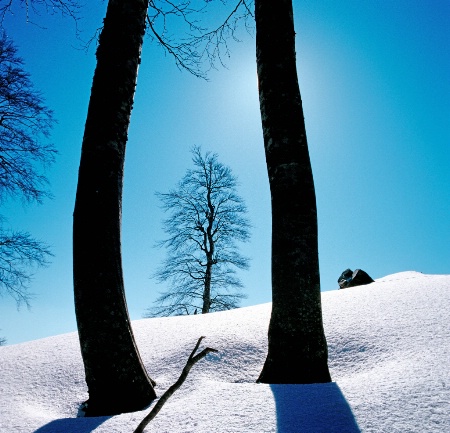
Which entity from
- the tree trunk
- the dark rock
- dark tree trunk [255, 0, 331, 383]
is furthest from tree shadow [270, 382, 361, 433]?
the tree trunk

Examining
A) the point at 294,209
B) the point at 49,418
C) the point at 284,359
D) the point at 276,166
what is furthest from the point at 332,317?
the point at 49,418

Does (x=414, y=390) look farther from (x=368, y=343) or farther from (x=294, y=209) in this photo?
(x=294, y=209)

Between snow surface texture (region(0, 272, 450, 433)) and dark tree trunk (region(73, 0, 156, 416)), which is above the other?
dark tree trunk (region(73, 0, 156, 416))

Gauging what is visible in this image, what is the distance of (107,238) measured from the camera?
206 centimetres


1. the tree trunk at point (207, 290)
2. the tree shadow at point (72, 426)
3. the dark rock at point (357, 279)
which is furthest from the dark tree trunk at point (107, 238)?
the tree trunk at point (207, 290)

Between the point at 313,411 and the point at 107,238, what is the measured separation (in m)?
1.52

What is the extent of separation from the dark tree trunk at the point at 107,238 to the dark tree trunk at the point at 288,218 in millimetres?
918

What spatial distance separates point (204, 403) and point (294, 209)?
4.47 feet

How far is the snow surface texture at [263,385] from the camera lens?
1.30m

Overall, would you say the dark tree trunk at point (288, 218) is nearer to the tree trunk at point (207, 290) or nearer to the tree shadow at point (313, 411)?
the tree shadow at point (313, 411)


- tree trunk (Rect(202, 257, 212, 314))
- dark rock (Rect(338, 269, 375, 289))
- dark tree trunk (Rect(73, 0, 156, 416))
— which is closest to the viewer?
dark tree trunk (Rect(73, 0, 156, 416))

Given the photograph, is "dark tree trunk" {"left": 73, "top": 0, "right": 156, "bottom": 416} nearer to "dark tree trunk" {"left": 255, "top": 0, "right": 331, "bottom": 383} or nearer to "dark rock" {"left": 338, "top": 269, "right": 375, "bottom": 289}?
"dark tree trunk" {"left": 255, "top": 0, "right": 331, "bottom": 383}

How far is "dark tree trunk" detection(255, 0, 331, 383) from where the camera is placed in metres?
2.10

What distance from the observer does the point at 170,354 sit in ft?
8.85
